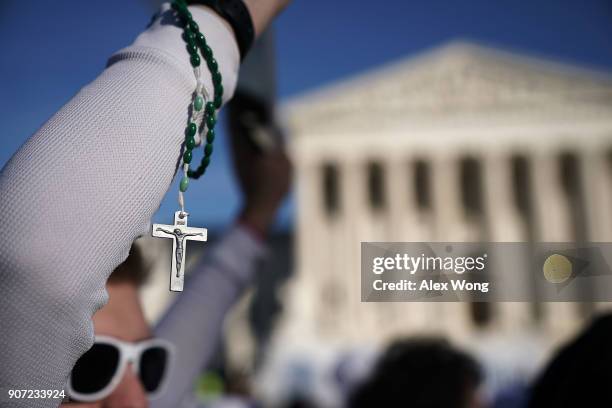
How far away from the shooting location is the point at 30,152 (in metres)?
0.60

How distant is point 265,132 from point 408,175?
78.6 ft

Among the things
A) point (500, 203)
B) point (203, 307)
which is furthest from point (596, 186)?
point (203, 307)

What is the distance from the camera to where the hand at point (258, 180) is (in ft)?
5.72

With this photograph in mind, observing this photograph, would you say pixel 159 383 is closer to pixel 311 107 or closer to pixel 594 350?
pixel 594 350

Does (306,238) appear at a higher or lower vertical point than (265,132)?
higher

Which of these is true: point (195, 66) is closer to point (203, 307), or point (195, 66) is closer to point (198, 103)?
point (198, 103)

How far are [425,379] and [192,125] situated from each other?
1615mm

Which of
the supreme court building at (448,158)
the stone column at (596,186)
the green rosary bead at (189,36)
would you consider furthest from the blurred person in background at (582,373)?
the stone column at (596,186)

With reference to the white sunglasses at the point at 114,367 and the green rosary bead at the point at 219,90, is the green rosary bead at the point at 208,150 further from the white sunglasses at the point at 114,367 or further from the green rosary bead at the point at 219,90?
the white sunglasses at the point at 114,367

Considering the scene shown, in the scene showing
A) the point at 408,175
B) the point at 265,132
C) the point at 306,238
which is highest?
the point at 408,175

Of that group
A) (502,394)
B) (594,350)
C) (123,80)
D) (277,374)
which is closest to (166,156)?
(123,80)

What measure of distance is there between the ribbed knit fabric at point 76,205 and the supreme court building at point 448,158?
2276 centimetres

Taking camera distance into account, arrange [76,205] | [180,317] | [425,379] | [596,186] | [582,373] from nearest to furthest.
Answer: [76,205] < [582,373] < [180,317] < [425,379] < [596,186]

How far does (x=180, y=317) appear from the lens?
1.56 meters
